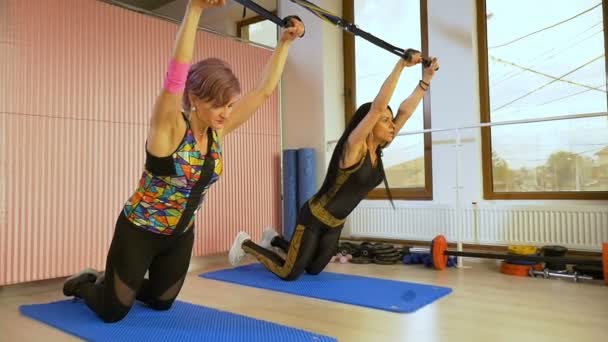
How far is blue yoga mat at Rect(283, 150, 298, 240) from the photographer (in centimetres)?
457

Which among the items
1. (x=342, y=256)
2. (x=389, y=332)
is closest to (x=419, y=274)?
(x=342, y=256)

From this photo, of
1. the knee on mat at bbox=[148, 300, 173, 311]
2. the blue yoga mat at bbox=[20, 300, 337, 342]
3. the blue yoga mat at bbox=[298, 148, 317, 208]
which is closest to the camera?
the blue yoga mat at bbox=[20, 300, 337, 342]

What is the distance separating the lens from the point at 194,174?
74.4 inches

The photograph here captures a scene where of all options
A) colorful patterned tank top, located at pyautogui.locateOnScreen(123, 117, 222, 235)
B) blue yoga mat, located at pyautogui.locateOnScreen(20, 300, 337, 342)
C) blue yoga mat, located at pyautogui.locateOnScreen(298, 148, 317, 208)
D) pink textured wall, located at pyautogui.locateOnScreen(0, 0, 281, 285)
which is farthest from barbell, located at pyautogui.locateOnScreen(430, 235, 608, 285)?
colorful patterned tank top, located at pyautogui.locateOnScreen(123, 117, 222, 235)

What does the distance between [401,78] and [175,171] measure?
10.9 feet

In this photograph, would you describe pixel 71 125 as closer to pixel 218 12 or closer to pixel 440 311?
pixel 218 12

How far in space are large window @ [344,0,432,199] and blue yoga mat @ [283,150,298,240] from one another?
81 centimetres

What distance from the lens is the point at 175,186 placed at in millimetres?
1905

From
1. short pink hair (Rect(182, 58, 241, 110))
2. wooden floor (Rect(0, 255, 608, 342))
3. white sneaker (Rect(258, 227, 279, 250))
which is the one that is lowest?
wooden floor (Rect(0, 255, 608, 342))

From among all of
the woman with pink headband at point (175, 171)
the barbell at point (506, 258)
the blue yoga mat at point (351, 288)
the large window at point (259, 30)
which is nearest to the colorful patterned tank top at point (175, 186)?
the woman with pink headband at point (175, 171)

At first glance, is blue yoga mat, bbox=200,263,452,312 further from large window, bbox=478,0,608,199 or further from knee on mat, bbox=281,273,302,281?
large window, bbox=478,0,608,199

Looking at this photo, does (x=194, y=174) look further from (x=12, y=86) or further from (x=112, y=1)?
(x=112, y=1)

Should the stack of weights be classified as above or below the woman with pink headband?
below

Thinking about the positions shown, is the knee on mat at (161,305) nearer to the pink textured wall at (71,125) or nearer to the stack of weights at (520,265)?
the pink textured wall at (71,125)
